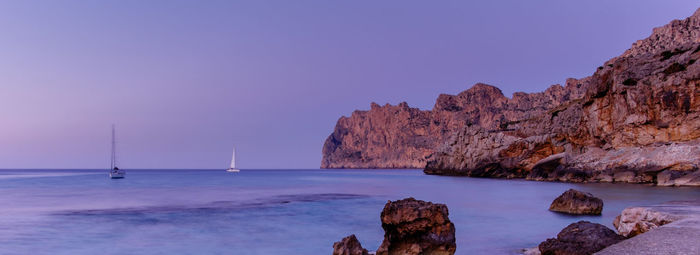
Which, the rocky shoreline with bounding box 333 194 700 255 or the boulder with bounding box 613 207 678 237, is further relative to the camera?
the boulder with bounding box 613 207 678 237

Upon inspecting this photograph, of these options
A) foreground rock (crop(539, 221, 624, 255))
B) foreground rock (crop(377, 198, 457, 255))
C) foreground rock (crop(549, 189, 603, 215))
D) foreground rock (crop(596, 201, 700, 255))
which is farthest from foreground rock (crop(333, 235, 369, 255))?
foreground rock (crop(549, 189, 603, 215))

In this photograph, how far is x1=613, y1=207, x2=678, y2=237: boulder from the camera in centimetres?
991

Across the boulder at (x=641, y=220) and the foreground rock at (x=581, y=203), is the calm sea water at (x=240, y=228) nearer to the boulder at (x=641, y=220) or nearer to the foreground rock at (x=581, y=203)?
the foreground rock at (x=581, y=203)

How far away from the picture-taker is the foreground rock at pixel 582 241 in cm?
886

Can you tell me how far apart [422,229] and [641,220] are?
17.0ft

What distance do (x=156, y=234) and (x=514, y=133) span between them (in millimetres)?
64724

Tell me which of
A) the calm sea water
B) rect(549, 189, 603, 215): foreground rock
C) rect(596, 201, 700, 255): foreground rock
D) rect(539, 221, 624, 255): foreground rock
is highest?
rect(596, 201, 700, 255): foreground rock

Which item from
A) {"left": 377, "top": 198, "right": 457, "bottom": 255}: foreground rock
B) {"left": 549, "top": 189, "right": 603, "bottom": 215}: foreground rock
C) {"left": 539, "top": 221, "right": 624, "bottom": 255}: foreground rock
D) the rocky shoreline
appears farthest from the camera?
{"left": 549, "top": 189, "right": 603, "bottom": 215}: foreground rock

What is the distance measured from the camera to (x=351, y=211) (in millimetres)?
26109

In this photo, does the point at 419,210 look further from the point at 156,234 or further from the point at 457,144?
the point at 457,144

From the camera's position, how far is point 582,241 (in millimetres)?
9219

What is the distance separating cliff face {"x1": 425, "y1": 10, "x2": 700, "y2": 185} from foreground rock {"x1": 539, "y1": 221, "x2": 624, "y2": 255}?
107 ft

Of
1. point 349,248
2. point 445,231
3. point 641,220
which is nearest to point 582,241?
point 641,220

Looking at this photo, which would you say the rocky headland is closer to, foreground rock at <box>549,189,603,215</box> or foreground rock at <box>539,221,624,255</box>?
foreground rock at <box>549,189,603,215</box>
